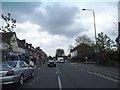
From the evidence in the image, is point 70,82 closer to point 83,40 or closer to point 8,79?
point 8,79

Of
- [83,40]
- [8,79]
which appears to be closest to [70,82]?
[8,79]

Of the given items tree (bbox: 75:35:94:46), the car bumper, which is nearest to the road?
the car bumper

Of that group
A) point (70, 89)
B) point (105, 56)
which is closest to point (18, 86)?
point (70, 89)

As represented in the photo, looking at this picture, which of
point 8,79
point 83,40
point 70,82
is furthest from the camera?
→ point 83,40

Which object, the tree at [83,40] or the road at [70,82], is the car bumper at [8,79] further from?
the tree at [83,40]

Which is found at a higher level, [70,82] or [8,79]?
[8,79]

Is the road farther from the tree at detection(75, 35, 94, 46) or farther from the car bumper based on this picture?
the tree at detection(75, 35, 94, 46)

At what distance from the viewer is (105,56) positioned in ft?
94.6

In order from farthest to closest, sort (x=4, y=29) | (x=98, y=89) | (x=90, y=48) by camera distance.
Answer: (x=90, y=48), (x=4, y=29), (x=98, y=89)

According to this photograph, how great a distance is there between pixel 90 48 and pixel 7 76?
165 feet

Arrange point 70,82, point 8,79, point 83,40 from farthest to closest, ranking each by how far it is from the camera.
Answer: point 83,40 < point 70,82 < point 8,79

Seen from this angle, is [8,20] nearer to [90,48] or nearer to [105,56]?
[105,56]

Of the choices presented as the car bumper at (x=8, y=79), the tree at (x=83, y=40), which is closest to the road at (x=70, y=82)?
the car bumper at (x=8, y=79)

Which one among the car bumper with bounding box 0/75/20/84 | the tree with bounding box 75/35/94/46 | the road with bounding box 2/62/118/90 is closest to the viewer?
the car bumper with bounding box 0/75/20/84
